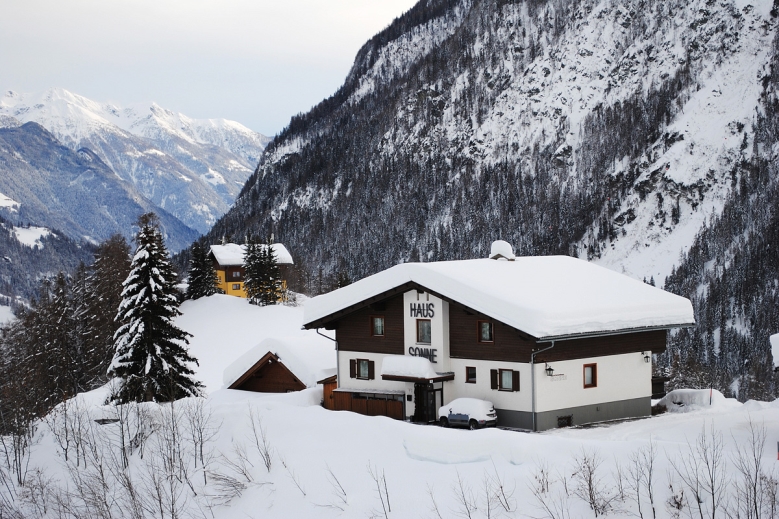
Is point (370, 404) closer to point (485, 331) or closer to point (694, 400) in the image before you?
point (485, 331)

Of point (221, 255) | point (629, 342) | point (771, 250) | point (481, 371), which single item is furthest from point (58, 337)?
point (771, 250)

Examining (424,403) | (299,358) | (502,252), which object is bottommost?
(424,403)

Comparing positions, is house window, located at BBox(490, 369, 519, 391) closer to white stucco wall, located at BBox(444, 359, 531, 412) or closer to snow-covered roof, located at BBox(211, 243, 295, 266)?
white stucco wall, located at BBox(444, 359, 531, 412)

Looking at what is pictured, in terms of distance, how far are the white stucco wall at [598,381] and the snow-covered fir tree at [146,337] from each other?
18.6m

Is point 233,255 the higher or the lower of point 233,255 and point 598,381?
the higher

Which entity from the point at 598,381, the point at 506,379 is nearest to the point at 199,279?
the point at 506,379

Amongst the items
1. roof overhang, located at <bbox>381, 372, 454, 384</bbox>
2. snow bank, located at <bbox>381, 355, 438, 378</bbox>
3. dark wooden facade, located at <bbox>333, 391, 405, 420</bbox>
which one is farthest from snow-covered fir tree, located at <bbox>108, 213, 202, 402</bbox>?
roof overhang, located at <bbox>381, 372, 454, 384</bbox>

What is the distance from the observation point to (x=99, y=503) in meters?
26.9

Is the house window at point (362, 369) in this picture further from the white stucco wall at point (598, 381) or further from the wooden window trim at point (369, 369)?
the white stucco wall at point (598, 381)

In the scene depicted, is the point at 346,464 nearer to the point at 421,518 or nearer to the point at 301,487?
the point at 301,487

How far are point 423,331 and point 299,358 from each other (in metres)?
10.9

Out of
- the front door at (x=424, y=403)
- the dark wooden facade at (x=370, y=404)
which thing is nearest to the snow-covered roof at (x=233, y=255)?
the dark wooden facade at (x=370, y=404)

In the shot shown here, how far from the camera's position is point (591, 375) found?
116 feet

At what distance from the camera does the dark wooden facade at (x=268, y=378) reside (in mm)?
46312
